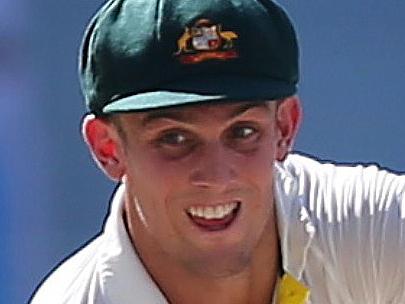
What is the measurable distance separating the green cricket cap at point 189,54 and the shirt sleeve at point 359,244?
Result: 0.19m

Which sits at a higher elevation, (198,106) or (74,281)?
(198,106)

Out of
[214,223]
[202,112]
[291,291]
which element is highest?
[202,112]

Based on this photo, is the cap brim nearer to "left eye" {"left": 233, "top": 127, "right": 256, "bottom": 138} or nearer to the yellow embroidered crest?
"left eye" {"left": 233, "top": 127, "right": 256, "bottom": 138}

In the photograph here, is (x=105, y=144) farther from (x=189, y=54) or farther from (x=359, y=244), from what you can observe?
(x=359, y=244)

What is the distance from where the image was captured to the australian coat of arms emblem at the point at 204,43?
63.7 inches

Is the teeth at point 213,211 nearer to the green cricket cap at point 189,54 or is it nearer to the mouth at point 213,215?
the mouth at point 213,215

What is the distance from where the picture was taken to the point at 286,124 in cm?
176

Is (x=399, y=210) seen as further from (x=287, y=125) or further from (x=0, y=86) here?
(x=0, y=86)

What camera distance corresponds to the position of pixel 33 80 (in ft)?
8.68

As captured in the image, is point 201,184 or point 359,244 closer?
point 201,184

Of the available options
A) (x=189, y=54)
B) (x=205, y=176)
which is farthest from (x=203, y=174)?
(x=189, y=54)

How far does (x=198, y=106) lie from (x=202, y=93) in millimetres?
21

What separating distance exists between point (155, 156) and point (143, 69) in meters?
0.11

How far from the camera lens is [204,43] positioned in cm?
162
